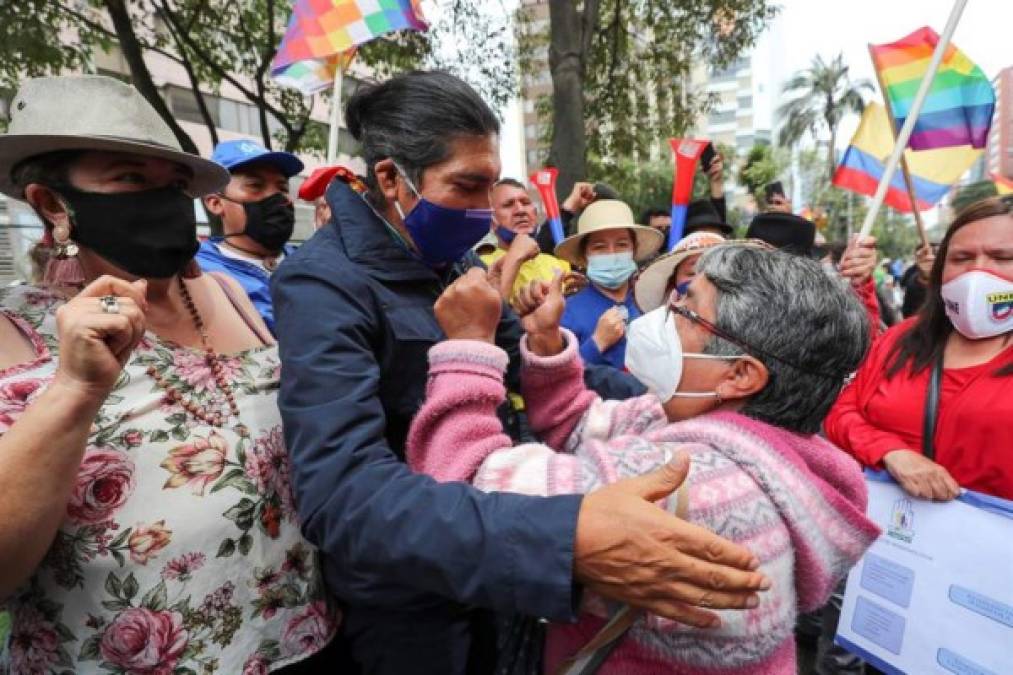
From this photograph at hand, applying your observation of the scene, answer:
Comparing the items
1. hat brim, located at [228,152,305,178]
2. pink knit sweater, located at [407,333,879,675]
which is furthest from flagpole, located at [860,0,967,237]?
hat brim, located at [228,152,305,178]

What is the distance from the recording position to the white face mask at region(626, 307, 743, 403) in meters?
1.44

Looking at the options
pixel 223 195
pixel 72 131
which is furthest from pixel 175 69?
pixel 72 131

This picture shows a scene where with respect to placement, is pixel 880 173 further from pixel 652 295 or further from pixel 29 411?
pixel 29 411

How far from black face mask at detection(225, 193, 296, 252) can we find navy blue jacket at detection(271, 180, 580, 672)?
210 cm

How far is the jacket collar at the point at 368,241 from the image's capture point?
1352 mm

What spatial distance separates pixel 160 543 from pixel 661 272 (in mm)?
2557

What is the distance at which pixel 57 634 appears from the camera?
1.17 meters

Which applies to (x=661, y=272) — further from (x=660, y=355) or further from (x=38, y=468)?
(x=38, y=468)

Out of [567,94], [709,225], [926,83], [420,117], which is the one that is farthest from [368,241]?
[567,94]

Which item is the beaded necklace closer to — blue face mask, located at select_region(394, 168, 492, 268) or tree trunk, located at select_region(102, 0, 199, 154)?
blue face mask, located at select_region(394, 168, 492, 268)

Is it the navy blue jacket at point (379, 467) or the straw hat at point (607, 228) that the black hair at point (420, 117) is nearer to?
the navy blue jacket at point (379, 467)

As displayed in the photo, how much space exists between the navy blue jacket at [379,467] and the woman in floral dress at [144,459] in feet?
0.74

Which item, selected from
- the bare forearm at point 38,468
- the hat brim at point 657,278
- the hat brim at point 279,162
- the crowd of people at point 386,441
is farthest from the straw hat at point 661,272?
the bare forearm at point 38,468

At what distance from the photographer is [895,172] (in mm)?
3988
